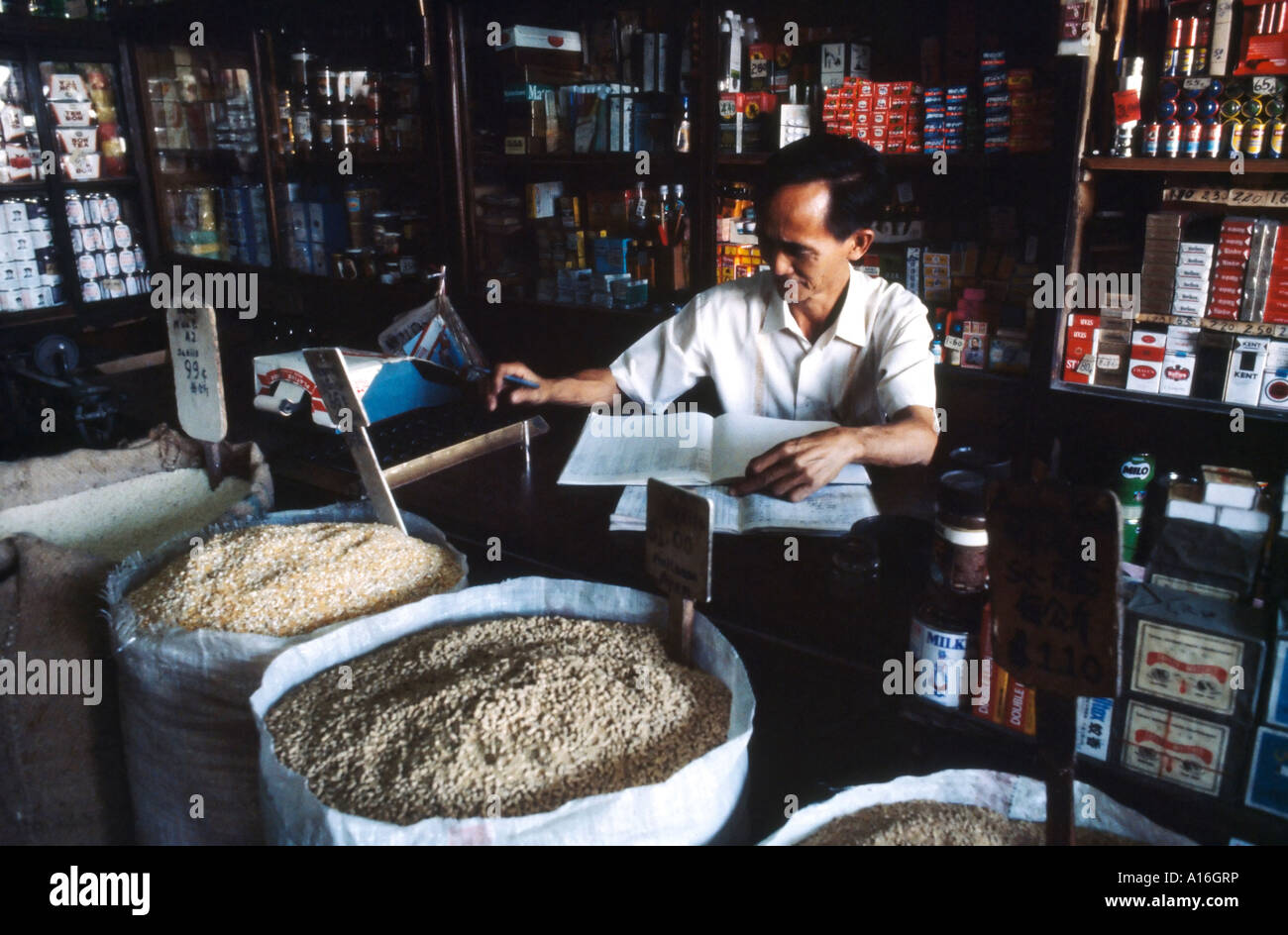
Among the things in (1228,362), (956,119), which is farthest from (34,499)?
(1228,362)

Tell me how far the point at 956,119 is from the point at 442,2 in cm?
160

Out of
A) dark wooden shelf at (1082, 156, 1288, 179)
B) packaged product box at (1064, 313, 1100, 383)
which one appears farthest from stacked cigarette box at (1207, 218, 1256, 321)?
packaged product box at (1064, 313, 1100, 383)

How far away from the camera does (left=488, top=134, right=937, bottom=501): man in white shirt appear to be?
5.27ft

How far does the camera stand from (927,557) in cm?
112

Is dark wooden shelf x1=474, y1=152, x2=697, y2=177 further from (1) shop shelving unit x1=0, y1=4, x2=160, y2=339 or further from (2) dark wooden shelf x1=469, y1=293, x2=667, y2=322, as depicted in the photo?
(1) shop shelving unit x1=0, y1=4, x2=160, y2=339

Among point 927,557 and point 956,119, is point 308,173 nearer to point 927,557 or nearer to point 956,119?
point 956,119

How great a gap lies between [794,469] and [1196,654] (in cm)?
60

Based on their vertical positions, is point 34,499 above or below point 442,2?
below

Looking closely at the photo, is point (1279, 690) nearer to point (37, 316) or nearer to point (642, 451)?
point (642, 451)

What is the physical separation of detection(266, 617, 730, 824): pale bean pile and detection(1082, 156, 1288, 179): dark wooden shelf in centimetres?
166

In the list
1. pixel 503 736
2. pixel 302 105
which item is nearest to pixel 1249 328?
pixel 503 736

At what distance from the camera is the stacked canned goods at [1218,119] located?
1.88m

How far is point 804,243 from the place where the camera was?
180cm
